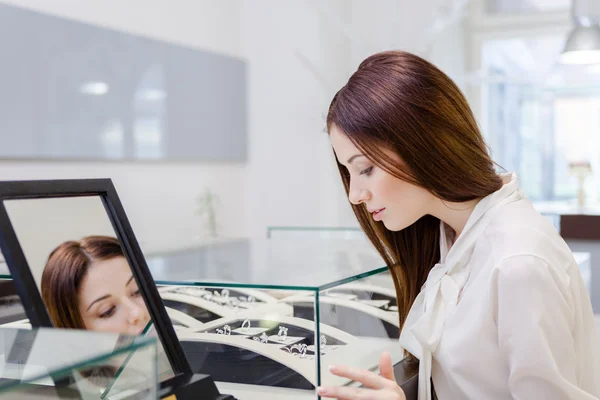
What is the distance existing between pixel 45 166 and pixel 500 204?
3.57 meters

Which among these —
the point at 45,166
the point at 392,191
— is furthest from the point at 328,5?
the point at 392,191

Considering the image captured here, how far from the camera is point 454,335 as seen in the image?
1205 millimetres

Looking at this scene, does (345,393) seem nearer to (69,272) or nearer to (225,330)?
(225,330)

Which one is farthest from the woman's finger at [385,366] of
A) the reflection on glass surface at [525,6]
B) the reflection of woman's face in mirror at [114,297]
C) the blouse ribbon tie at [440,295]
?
the reflection on glass surface at [525,6]

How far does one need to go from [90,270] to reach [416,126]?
57 cm

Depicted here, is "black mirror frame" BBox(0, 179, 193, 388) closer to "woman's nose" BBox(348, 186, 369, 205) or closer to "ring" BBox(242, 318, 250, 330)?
"ring" BBox(242, 318, 250, 330)

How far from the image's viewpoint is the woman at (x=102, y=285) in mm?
993

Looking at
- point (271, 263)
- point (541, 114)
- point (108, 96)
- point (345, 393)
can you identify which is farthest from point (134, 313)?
point (541, 114)

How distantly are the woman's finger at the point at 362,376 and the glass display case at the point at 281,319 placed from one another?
0.10 ft

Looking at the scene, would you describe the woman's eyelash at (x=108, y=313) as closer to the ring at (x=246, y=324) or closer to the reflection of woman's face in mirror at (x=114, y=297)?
the reflection of woman's face in mirror at (x=114, y=297)

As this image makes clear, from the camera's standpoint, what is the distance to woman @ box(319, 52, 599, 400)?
1111 mm

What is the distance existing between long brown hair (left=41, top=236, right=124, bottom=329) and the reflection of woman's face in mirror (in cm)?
1

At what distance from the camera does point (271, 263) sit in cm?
143

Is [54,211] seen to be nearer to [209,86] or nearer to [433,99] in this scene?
[433,99]
